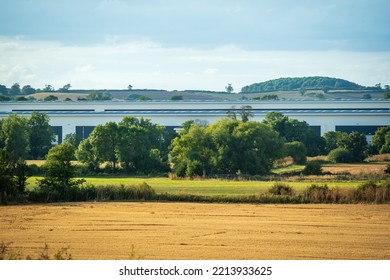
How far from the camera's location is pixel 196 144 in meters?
58.2

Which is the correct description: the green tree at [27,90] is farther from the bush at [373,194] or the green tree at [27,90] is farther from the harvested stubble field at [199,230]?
the bush at [373,194]

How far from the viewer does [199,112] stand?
83.3 metres

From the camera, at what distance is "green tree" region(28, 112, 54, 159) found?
232ft

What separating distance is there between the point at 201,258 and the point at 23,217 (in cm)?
1089

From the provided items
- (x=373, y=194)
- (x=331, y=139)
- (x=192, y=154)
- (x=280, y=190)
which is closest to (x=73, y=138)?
(x=192, y=154)

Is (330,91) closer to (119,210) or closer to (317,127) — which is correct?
(317,127)

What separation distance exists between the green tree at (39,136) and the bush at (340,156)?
25.4 m

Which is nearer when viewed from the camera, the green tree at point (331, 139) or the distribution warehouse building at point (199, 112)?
the green tree at point (331, 139)

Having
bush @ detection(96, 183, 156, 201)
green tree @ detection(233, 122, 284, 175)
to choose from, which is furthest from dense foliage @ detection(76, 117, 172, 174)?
bush @ detection(96, 183, 156, 201)

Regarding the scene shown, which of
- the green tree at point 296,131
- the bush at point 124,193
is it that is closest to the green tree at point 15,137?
A: the green tree at point 296,131

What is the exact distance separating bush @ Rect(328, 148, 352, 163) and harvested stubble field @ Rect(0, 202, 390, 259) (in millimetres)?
30560

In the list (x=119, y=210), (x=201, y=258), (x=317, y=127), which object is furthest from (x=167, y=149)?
(x=201, y=258)

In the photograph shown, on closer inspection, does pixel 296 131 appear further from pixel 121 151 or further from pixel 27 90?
pixel 27 90

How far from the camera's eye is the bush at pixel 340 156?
Answer: 210 ft
